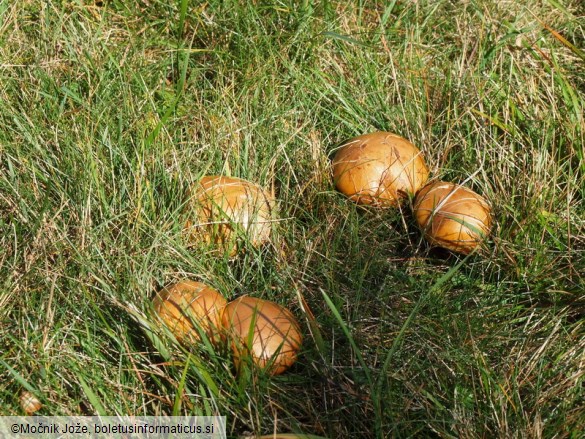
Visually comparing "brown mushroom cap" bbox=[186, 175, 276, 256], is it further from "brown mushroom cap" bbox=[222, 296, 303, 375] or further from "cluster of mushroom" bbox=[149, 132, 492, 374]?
"brown mushroom cap" bbox=[222, 296, 303, 375]

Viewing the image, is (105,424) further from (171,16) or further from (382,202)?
(171,16)

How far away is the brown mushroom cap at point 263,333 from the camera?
7.47ft

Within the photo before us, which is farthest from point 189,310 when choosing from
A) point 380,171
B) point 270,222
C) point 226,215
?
point 380,171

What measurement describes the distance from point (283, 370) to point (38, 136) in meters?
1.35

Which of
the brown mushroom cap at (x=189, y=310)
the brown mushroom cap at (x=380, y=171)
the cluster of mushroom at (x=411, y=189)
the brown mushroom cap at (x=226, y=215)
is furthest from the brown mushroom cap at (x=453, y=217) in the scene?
the brown mushroom cap at (x=189, y=310)

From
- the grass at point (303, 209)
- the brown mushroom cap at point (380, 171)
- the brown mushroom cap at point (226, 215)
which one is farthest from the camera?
the brown mushroom cap at point (380, 171)

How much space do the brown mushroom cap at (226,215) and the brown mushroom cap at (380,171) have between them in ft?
1.24

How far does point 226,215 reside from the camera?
8.91 ft

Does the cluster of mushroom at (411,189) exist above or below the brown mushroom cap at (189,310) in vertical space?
above

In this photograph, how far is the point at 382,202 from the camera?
2951 millimetres

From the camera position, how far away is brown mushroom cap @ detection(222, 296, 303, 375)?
228cm

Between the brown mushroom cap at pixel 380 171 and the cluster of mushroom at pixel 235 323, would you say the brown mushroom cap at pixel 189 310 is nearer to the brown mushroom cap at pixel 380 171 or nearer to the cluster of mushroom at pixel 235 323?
the cluster of mushroom at pixel 235 323

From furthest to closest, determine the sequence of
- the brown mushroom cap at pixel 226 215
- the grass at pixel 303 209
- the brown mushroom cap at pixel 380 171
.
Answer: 1. the brown mushroom cap at pixel 380 171
2. the brown mushroom cap at pixel 226 215
3. the grass at pixel 303 209

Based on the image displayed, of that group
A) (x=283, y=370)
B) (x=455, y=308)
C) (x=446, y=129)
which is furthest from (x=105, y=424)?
(x=446, y=129)
